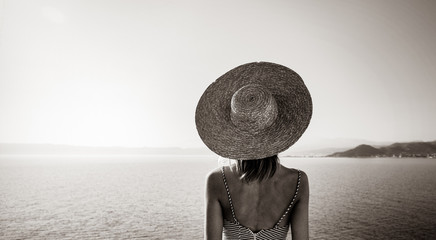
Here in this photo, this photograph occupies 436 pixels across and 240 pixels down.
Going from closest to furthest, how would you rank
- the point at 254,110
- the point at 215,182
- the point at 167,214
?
1. the point at 254,110
2. the point at 215,182
3. the point at 167,214

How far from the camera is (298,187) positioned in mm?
2068

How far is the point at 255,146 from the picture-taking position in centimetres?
194

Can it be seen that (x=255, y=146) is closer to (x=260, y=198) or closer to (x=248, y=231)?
(x=260, y=198)

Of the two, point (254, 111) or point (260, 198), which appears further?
point (260, 198)

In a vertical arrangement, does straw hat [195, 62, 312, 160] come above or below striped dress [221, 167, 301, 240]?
above

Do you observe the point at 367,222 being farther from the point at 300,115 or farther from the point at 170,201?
the point at 300,115

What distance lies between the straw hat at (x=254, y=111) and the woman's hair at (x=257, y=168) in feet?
0.26

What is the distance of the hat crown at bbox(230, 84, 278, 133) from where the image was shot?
1955mm

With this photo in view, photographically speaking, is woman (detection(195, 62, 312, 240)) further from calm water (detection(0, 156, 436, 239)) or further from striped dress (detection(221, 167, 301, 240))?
calm water (detection(0, 156, 436, 239))

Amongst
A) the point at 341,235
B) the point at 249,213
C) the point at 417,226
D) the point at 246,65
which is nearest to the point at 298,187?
the point at 249,213

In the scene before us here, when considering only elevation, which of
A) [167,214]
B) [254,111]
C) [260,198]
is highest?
[254,111]

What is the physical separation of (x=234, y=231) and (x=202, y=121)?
789 mm

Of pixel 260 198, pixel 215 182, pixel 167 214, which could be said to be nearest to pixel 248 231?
pixel 260 198

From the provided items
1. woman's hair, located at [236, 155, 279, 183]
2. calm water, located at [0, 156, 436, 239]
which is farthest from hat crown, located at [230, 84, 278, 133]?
calm water, located at [0, 156, 436, 239]
